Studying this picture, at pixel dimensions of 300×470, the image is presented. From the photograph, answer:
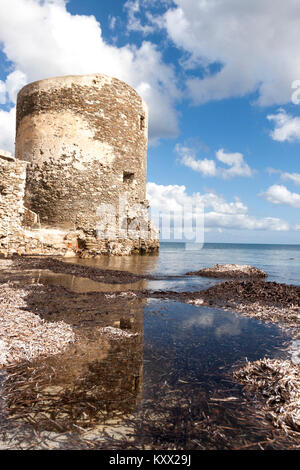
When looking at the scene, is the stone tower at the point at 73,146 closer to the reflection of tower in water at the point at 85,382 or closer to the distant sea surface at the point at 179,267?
the distant sea surface at the point at 179,267

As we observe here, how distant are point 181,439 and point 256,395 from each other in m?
0.65

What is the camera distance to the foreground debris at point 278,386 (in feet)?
4.57

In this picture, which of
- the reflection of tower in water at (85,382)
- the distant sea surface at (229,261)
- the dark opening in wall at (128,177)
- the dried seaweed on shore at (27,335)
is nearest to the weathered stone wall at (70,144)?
the dark opening in wall at (128,177)

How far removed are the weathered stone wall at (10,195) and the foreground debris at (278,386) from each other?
10465mm

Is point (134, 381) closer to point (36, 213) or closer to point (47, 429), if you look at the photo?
point (47, 429)

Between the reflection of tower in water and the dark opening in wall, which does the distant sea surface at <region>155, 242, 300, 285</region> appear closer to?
the dark opening in wall

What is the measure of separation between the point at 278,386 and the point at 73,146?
1344cm

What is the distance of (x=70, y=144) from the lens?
1307 centimetres

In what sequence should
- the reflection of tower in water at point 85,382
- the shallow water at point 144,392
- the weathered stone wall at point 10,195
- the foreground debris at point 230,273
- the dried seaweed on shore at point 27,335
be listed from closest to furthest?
the shallow water at point 144,392 → the reflection of tower in water at point 85,382 → the dried seaweed on shore at point 27,335 → the foreground debris at point 230,273 → the weathered stone wall at point 10,195

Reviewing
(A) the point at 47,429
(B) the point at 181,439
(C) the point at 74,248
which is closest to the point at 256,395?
(B) the point at 181,439

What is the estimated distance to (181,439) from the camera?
1235mm

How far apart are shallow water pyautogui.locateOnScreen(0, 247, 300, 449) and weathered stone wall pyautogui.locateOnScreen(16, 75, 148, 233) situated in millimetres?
11200

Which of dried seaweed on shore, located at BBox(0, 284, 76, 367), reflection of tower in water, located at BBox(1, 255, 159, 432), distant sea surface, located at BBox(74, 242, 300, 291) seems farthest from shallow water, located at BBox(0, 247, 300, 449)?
distant sea surface, located at BBox(74, 242, 300, 291)

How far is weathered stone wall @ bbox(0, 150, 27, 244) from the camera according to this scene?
10.2 m
